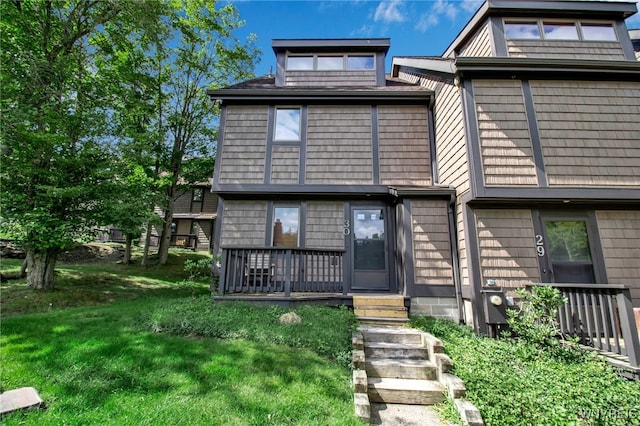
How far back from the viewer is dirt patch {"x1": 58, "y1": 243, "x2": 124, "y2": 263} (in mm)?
12055

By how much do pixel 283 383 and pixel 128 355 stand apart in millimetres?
2174

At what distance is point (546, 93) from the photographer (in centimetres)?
589

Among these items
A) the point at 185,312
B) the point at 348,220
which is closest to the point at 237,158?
the point at 348,220

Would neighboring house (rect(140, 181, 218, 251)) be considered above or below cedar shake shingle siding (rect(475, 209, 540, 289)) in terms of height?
above

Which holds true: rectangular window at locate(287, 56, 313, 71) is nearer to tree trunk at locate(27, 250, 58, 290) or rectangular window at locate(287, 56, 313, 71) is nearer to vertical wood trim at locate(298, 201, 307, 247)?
vertical wood trim at locate(298, 201, 307, 247)

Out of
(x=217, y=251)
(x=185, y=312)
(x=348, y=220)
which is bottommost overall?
(x=185, y=312)

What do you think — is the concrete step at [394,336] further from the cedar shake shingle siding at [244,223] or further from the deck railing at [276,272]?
the cedar shake shingle siding at [244,223]

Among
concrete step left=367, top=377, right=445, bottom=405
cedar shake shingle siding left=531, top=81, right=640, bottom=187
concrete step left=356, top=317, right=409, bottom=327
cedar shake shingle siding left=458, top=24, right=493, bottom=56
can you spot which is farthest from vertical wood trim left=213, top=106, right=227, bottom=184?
cedar shake shingle siding left=531, top=81, right=640, bottom=187

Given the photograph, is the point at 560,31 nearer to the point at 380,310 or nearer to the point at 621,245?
the point at 621,245

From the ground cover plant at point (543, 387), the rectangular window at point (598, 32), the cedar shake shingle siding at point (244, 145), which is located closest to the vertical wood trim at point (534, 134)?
the rectangular window at point (598, 32)

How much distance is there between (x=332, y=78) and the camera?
8500 mm

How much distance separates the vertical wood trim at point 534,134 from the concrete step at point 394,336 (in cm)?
406

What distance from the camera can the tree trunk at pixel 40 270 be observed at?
6684 mm

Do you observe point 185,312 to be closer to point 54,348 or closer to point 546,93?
point 54,348
